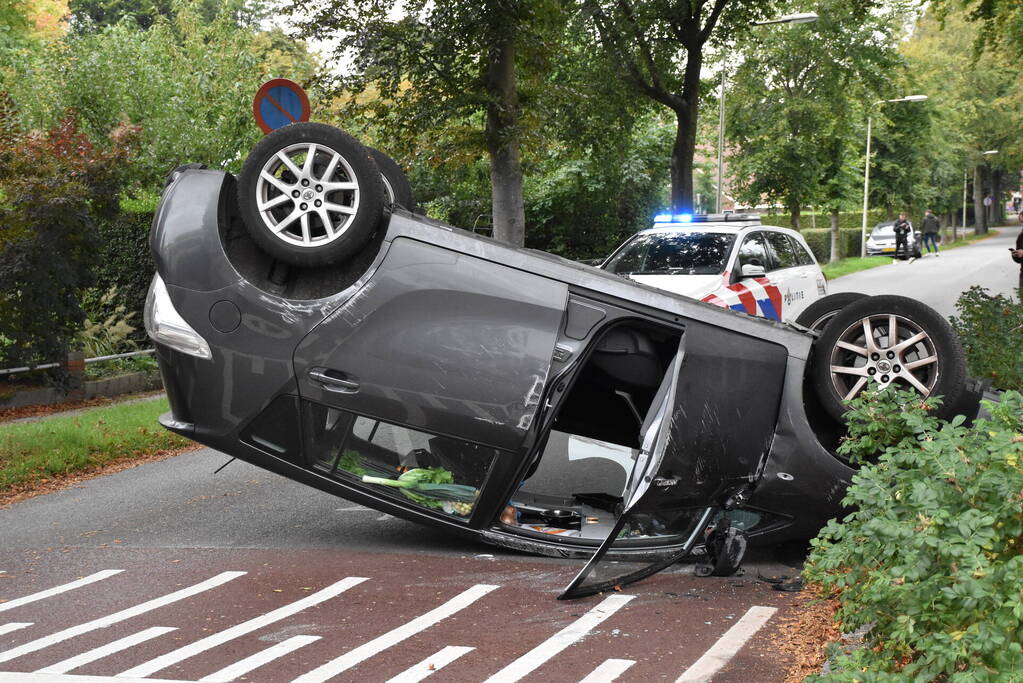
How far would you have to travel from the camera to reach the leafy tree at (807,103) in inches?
1179

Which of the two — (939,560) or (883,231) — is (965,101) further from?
(939,560)

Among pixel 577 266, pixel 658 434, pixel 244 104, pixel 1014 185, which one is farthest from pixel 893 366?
pixel 1014 185

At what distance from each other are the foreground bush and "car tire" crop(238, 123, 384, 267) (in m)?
3.03

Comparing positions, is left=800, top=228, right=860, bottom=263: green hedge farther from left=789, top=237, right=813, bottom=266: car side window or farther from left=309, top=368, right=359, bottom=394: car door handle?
left=309, top=368, right=359, bottom=394: car door handle

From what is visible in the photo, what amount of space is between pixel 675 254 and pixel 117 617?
27.2ft

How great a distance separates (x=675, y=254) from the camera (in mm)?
12742

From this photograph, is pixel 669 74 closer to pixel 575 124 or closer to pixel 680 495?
pixel 575 124

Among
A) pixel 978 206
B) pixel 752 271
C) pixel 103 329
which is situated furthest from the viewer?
pixel 978 206

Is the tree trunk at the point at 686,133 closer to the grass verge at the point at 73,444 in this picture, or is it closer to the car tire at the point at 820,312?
the grass verge at the point at 73,444

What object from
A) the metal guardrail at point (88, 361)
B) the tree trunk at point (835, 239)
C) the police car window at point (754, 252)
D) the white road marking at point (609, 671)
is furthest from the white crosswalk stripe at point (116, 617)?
the tree trunk at point (835, 239)

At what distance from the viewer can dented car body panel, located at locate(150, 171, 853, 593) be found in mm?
6047

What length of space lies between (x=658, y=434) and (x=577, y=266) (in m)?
1.04

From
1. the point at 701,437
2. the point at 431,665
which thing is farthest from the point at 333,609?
the point at 701,437

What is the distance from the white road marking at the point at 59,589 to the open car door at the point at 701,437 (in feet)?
8.95
